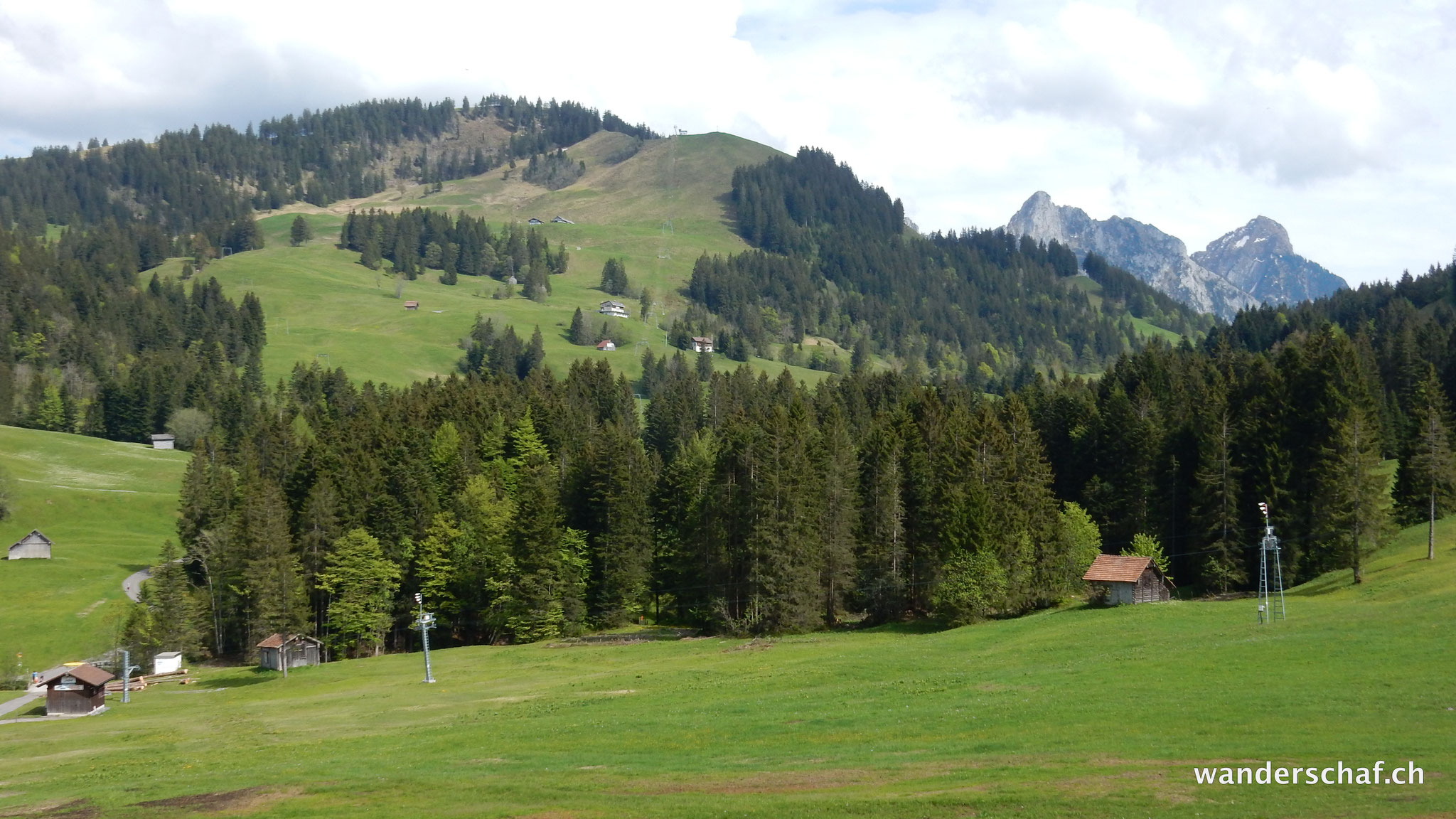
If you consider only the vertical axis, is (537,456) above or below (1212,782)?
above

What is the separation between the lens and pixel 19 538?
12912 cm

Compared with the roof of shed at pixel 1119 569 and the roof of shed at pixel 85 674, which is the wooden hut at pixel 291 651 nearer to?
the roof of shed at pixel 85 674

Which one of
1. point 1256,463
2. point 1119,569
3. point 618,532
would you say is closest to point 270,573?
point 618,532

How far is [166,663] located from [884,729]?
74.4m

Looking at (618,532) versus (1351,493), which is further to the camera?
(618,532)

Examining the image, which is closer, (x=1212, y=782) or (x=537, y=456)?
(x=1212, y=782)

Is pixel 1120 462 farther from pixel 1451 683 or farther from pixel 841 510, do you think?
pixel 1451 683

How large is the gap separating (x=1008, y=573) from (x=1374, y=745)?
50.6 m

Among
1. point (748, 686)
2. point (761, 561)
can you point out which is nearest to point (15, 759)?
point (748, 686)

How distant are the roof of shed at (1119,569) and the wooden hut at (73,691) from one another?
66.2 m

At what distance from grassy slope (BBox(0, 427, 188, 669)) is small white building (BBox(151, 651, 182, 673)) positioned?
9439 mm

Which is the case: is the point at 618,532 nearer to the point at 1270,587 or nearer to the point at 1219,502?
the point at 1219,502

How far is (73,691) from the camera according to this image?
71.6 m

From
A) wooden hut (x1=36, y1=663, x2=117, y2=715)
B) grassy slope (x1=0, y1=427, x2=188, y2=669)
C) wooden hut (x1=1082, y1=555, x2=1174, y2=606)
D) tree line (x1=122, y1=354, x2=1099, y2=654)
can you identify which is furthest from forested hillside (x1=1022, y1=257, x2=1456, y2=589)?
grassy slope (x1=0, y1=427, x2=188, y2=669)
